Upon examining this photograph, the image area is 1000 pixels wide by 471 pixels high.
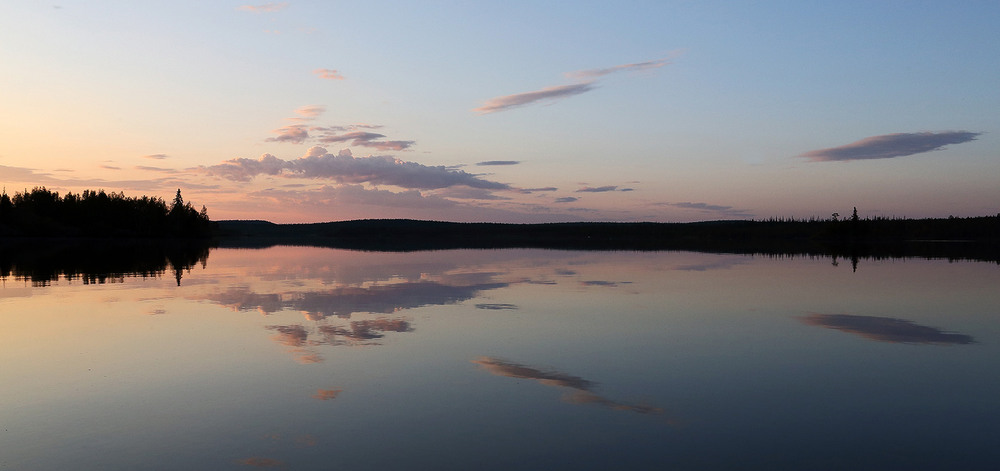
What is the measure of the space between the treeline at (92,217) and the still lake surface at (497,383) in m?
112

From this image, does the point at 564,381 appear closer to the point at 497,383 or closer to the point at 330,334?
the point at 497,383

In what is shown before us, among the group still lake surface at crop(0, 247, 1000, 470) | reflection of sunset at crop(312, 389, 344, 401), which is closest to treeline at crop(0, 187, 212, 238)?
still lake surface at crop(0, 247, 1000, 470)

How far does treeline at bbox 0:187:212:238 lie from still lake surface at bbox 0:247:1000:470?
112 metres

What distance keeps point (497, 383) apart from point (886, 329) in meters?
11.4

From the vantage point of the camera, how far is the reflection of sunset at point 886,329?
14727 mm

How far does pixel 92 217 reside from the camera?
123438 millimetres

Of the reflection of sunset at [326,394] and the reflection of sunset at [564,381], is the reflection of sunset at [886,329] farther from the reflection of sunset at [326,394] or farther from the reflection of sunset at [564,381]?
the reflection of sunset at [326,394]

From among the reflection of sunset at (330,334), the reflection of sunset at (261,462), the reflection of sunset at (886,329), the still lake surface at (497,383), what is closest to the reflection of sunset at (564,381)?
the still lake surface at (497,383)

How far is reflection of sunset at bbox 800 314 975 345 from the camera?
48.3 feet

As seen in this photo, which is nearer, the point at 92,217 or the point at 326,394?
the point at 326,394

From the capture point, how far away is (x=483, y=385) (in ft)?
34.2

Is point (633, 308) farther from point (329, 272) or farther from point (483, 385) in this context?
point (329, 272)

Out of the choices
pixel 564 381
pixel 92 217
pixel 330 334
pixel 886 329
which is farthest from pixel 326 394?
pixel 92 217

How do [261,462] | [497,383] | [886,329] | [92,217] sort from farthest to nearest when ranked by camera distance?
[92,217]
[886,329]
[497,383]
[261,462]
